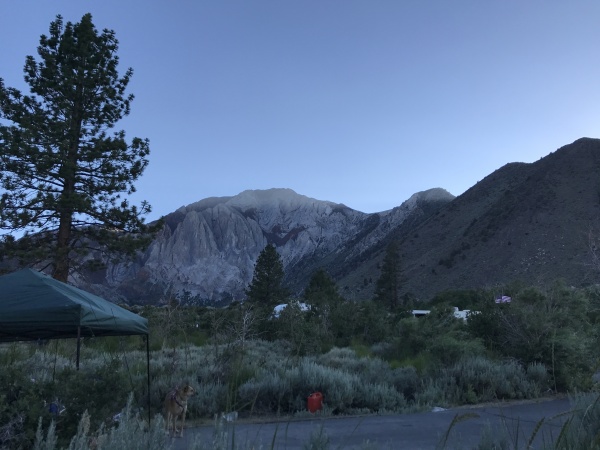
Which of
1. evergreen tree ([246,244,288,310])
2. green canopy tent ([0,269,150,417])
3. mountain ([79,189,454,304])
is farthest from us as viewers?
mountain ([79,189,454,304])

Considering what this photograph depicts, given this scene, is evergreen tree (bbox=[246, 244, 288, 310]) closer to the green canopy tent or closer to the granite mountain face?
the granite mountain face

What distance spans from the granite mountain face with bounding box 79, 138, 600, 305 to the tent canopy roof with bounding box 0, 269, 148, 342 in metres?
9.35

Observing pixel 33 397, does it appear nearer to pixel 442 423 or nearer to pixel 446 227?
pixel 442 423

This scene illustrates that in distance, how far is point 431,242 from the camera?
85.1m

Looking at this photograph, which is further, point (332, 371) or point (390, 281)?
point (390, 281)

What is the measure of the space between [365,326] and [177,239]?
151923mm

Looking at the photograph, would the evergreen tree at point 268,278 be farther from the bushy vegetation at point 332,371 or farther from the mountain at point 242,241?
the mountain at point 242,241

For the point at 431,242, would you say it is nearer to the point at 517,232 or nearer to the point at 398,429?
the point at 517,232

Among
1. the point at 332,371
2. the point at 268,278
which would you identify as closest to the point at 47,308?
the point at 332,371

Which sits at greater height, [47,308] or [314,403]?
[47,308]

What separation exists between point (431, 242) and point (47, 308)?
81291 mm

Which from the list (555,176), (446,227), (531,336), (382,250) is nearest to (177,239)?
(382,250)

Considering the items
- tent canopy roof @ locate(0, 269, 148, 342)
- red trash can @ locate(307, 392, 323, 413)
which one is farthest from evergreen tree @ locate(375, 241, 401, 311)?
tent canopy roof @ locate(0, 269, 148, 342)

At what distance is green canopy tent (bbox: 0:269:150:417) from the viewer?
7.34 metres
